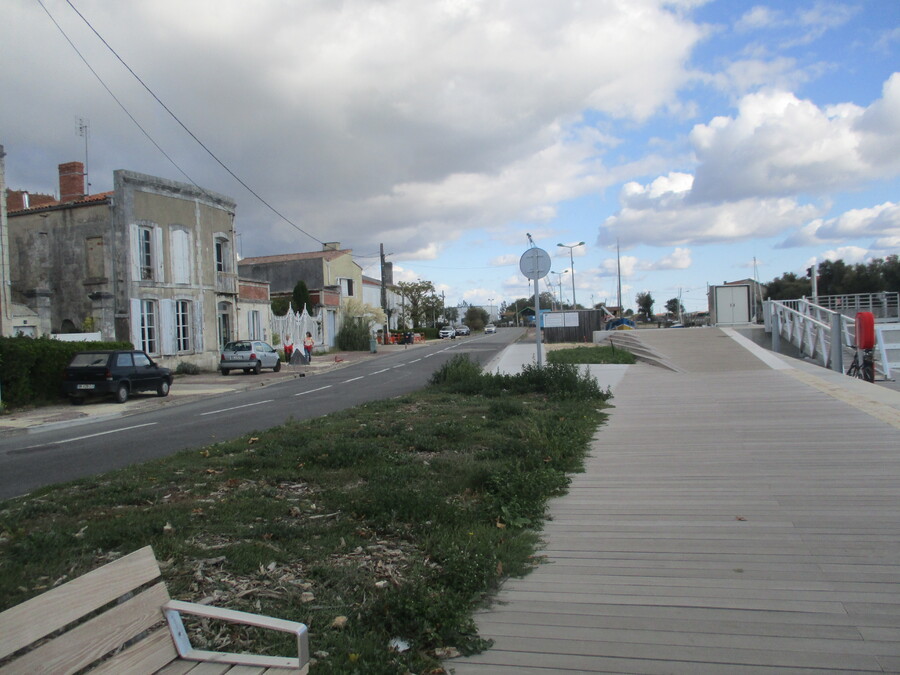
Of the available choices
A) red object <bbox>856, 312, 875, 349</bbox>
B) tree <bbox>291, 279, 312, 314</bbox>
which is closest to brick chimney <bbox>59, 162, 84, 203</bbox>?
tree <bbox>291, 279, 312, 314</bbox>

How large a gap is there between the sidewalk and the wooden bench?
539 inches

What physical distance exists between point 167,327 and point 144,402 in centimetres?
890

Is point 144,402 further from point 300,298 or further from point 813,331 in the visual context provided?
point 300,298

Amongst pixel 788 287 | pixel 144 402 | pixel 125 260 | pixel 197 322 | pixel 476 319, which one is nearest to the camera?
pixel 144 402

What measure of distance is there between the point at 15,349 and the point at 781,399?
17.7 metres

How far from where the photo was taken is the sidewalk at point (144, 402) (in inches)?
611

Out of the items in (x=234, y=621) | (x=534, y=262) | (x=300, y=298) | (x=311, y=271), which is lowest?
(x=234, y=621)

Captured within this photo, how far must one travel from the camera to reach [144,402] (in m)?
19.2

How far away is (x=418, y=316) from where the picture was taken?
80.8 metres

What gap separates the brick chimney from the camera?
28656mm

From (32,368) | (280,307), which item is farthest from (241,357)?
(280,307)

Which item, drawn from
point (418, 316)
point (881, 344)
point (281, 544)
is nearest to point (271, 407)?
point (281, 544)

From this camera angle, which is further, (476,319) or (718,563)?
(476,319)

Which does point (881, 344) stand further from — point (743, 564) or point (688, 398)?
point (743, 564)
